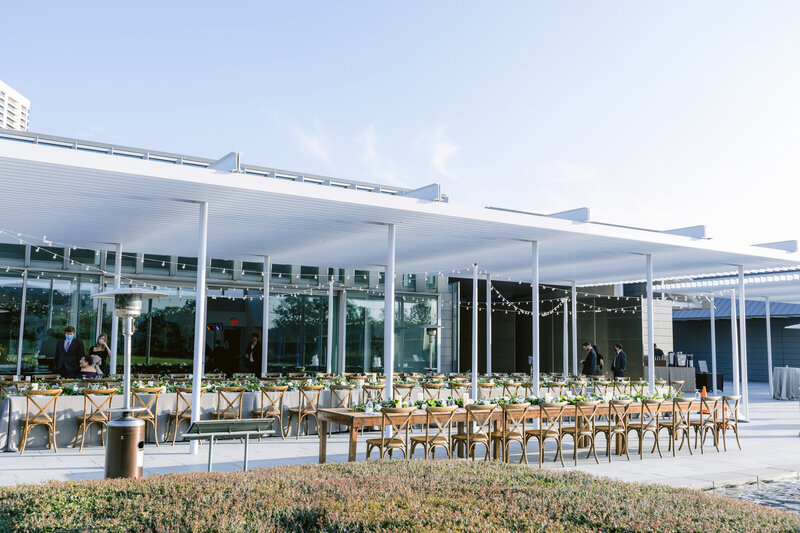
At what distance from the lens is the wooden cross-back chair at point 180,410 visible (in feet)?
33.3

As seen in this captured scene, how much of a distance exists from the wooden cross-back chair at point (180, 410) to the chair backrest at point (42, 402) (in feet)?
5.19

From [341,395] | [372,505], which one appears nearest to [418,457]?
[341,395]

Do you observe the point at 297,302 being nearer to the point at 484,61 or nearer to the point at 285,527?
the point at 484,61

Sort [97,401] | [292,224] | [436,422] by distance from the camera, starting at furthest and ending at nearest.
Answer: [292,224], [97,401], [436,422]

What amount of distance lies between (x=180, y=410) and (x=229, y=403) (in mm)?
739

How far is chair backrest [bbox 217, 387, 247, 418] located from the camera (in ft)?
34.8

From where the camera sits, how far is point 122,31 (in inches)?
541

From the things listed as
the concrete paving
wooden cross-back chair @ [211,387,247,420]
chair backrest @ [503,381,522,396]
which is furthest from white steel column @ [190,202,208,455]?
chair backrest @ [503,381,522,396]

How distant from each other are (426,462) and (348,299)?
15741 mm

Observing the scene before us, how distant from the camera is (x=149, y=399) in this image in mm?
10039

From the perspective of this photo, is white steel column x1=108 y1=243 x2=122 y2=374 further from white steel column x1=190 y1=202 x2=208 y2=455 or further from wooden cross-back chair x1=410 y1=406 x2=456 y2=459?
wooden cross-back chair x1=410 y1=406 x2=456 y2=459

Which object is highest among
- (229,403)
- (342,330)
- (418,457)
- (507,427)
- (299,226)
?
(299,226)

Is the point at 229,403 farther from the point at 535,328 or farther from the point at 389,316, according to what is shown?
the point at 535,328

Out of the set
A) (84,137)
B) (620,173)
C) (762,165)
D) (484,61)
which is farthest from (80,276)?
(762,165)
